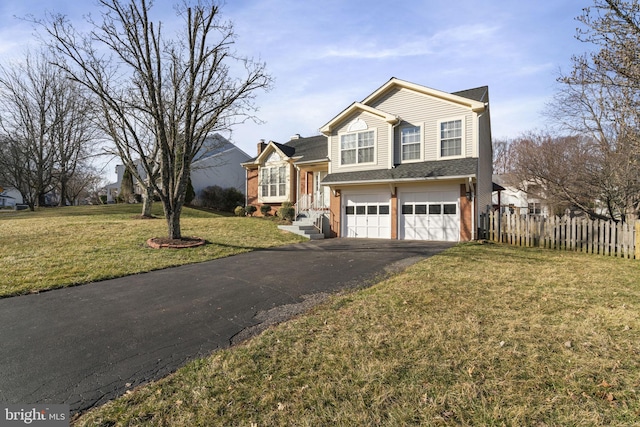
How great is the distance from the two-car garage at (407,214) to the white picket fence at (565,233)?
4.88 feet

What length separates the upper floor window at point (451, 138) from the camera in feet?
43.8

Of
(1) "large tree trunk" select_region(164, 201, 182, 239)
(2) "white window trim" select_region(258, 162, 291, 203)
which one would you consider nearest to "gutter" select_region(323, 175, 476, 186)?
(2) "white window trim" select_region(258, 162, 291, 203)

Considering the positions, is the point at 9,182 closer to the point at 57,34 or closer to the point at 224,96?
the point at 57,34

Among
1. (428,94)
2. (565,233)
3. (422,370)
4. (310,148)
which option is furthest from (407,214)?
(422,370)

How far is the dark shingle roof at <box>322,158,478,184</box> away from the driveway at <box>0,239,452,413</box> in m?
5.83

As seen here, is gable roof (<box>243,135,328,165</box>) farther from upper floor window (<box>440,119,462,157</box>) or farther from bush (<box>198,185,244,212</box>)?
upper floor window (<box>440,119,462,157</box>)

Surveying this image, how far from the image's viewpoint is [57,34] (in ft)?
32.3

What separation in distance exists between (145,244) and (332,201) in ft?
29.0

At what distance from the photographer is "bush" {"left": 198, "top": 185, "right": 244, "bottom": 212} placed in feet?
87.6

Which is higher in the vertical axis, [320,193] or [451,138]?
[451,138]

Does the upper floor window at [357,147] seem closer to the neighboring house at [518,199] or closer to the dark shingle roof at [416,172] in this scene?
the dark shingle roof at [416,172]

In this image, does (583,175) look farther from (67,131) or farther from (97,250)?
(67,131)

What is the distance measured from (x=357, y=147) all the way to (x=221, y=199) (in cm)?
1542

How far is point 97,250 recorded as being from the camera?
9.62 meters
